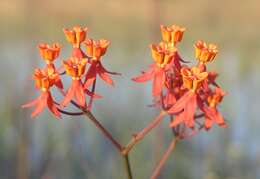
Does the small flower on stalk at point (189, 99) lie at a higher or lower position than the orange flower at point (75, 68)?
lower

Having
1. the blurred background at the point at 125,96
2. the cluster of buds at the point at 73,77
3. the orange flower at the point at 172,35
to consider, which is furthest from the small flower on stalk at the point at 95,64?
the blurred background at the point at 125,96

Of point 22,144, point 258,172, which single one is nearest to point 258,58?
point 258,172

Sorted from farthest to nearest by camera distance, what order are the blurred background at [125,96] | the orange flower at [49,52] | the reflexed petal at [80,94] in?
the blurred background at [125,96] → the orange flower at [49,52] → the reflexed petal at [80,94]

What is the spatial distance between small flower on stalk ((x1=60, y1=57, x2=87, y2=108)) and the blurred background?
101cm

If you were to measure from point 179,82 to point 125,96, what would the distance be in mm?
2058

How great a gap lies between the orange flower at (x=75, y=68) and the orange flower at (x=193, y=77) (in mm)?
175

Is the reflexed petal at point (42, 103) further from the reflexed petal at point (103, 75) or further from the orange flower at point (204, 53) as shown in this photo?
the orange flower at point (204, 53)

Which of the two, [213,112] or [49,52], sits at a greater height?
[49,52]

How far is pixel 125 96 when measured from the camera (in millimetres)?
3404

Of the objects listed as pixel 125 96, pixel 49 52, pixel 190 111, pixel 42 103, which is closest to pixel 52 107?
pixel 42 103

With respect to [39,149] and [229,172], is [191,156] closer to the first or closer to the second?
[229,172]

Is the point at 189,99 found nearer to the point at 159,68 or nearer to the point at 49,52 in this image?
the point at 159,68

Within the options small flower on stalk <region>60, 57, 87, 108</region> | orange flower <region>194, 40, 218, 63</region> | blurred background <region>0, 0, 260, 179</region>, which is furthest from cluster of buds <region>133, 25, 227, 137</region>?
blurred background <region>0, 0, 260, 179</region>

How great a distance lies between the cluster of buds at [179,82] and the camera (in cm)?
128
